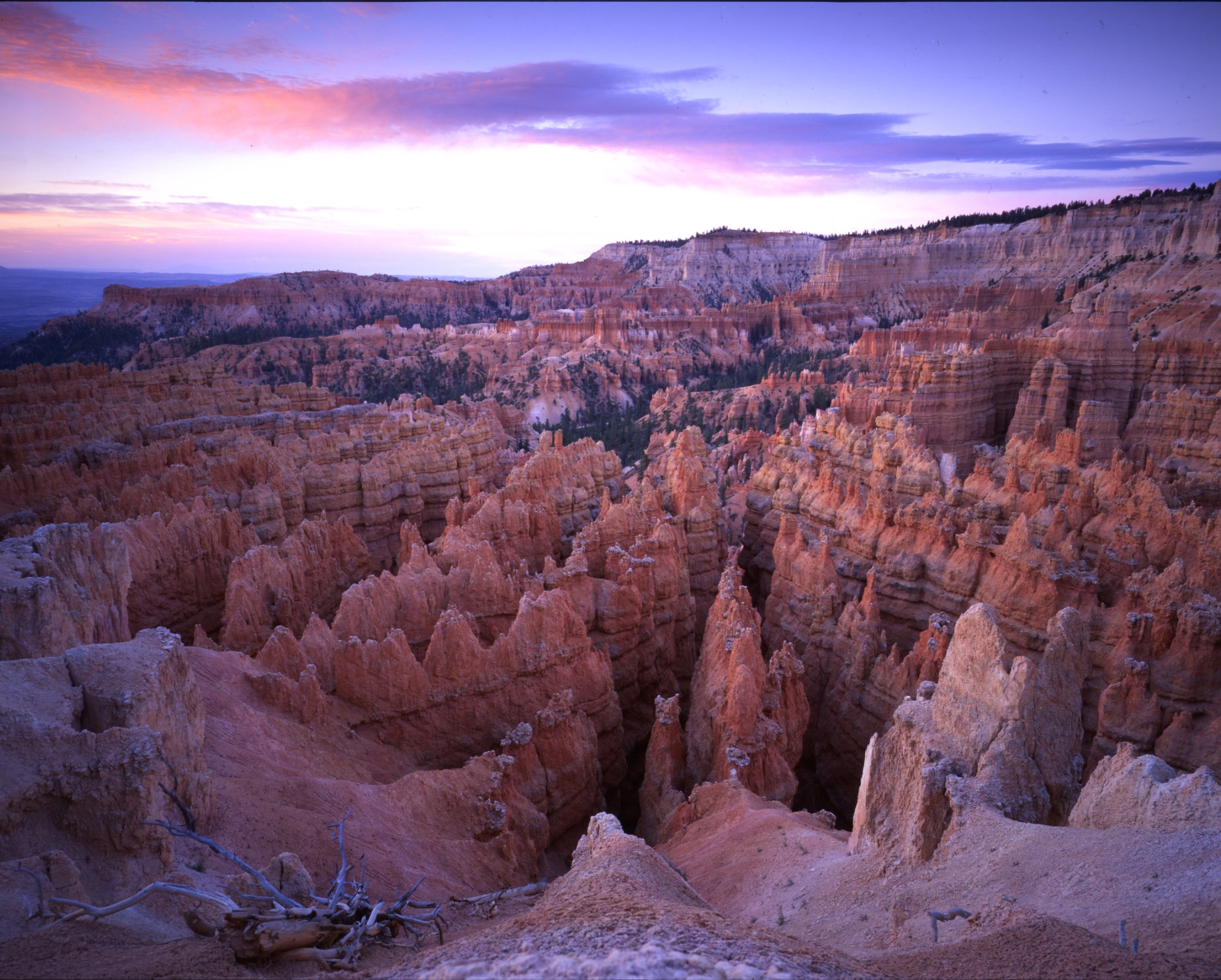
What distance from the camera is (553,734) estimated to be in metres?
13.2

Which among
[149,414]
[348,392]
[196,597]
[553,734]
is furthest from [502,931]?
[348,392]

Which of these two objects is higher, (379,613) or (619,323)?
(619,323)

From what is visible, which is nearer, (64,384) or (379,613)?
(379,613)

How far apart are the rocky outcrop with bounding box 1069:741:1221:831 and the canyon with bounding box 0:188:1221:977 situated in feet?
0.14

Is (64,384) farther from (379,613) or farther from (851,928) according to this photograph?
(851,928)

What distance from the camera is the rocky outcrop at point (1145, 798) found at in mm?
6656

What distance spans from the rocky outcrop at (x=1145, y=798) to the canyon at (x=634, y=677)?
0.14 feet

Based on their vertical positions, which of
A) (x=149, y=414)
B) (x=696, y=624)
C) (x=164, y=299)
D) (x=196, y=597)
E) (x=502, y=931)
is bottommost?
(x=696, y=624)

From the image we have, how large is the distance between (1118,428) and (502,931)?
33.7 meters

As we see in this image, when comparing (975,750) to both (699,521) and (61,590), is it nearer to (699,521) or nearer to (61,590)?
(61,590)

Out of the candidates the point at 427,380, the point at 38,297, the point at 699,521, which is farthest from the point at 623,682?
the point at 38,297

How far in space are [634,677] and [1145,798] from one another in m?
11.9

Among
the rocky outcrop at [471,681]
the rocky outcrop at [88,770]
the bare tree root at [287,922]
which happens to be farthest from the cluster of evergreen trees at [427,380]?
the bare tree root at [287,922]

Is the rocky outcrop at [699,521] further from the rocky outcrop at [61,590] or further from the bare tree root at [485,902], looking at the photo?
the rocky outcrop at [61,590]
